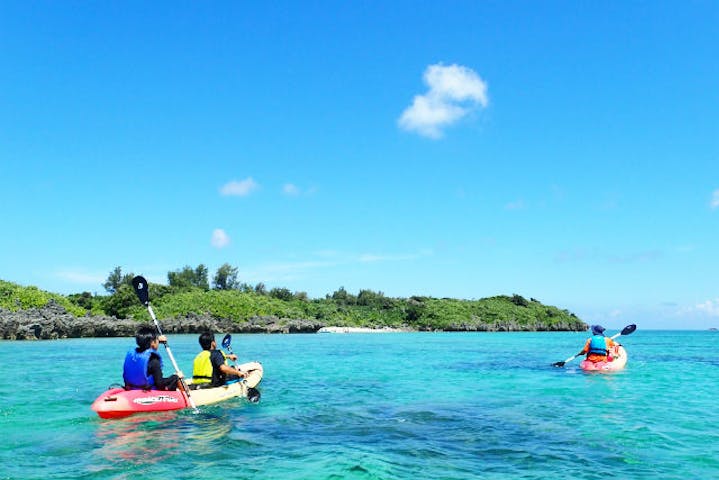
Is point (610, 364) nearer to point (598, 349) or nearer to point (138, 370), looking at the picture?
point (598, 349)

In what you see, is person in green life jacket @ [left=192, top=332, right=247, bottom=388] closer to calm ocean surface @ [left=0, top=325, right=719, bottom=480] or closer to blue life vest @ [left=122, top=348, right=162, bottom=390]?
calm ocean surface @ [left=0, top=325, right=719, bottom=480]

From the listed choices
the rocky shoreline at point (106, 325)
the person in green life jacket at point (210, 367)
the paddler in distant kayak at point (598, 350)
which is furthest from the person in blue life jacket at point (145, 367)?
the rocky shoreline at point (106, 325)

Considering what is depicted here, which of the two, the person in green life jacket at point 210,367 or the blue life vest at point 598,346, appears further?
the blue life vest at point 598,346

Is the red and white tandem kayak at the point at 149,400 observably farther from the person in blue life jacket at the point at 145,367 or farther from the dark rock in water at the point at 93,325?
the dark rock in water at the point at 93,325

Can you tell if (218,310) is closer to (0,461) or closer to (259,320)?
(259,320)

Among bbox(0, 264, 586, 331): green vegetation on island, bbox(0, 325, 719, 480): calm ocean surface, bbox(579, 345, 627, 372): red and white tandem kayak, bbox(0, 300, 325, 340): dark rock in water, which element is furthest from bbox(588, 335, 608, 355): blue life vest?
bbox(0, 264, 586, 331): green vegetation on island

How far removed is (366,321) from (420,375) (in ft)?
237

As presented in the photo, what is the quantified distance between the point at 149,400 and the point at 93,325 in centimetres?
4899

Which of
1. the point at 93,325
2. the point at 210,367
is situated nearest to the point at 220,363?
the point at 210,367

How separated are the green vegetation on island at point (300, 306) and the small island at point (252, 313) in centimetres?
14

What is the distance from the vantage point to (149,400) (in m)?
13.3

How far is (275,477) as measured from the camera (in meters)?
8.40

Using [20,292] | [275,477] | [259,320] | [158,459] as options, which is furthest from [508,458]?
[259,320]

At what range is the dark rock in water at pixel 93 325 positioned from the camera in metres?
49.8
